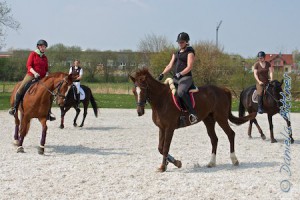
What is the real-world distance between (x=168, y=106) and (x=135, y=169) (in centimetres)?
141

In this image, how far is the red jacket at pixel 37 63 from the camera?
982cm

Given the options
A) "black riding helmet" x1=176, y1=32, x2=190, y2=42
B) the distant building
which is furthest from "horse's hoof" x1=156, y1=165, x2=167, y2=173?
the distant building

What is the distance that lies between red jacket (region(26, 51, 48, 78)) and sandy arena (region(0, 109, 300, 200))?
2.01m

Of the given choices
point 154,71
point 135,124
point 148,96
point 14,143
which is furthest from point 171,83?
point 154,71

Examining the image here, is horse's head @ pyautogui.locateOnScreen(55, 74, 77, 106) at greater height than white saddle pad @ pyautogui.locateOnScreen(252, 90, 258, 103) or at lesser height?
greater

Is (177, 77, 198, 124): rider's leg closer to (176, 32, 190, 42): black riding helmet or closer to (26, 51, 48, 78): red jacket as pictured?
(176, 32, 190, 42): black riding helmet

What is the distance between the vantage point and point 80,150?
10031 millimetres

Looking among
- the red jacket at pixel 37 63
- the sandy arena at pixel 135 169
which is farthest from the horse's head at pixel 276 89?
the red jacket at pixel 37 63

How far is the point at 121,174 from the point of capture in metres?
7.30

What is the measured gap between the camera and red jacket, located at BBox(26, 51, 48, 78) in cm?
982

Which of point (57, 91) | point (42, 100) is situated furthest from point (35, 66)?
point (57, 91)

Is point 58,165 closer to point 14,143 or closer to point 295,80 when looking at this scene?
point 14,143

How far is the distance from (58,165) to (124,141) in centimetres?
378

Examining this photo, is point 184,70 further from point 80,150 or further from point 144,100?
point 80,150
